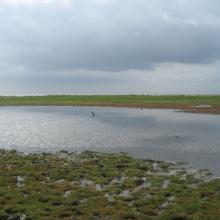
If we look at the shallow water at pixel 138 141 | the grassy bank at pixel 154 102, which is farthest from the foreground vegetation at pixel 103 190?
the grassy bank at pixel 154 102

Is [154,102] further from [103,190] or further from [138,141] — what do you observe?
[103,190]

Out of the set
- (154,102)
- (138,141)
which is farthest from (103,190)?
(154,102)

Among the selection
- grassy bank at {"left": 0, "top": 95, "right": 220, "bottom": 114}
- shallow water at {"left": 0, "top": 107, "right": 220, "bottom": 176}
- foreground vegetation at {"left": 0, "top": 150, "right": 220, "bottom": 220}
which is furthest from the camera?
grassy bank at {"left": 0, "top": 95, "right": 220, "bottom": 114}

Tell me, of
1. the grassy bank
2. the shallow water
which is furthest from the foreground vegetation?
the grassy bank

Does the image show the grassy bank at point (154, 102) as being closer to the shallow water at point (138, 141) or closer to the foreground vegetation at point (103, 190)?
the shallow water at point (138, 141)

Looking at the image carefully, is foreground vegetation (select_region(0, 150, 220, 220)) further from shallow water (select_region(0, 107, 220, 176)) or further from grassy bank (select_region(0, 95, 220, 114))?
grassy bank (select_region(0, 95, 220, 114))

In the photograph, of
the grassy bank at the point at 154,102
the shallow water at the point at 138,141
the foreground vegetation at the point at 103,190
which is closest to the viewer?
the foreground vegetation at the point at 103,190

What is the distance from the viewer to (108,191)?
1994 centimetres

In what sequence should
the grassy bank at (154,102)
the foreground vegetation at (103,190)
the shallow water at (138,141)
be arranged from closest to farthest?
1. the foreground vegetation at (103,190)
2. the shallow water at (138,141)
3. the grassy bank at (154,102)

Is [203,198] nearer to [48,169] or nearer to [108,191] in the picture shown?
[108,191]

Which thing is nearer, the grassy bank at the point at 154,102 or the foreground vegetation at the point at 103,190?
the foreground vegetation at the point at 103,190

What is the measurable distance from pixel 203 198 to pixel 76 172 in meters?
8.74

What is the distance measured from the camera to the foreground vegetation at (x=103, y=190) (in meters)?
16.2

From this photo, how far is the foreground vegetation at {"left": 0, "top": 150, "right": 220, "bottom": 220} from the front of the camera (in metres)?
16.2
